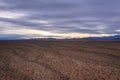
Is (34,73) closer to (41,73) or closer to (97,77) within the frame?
(41,73)

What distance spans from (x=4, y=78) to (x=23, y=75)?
4.71 ft

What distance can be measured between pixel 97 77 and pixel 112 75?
1.49 m

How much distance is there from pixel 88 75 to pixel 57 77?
2.49 metres

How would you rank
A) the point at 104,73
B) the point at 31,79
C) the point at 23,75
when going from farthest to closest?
the point at 104,73, the point at 23,75, the point at 31,79

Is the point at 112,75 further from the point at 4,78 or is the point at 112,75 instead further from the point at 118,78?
the point at 4,78

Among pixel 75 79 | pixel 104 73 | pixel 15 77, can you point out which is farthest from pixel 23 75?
pixel 104 73

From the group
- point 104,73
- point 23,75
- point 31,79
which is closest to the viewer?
point 31,79

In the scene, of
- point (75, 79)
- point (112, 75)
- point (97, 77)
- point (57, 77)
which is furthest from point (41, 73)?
point (112, 75)

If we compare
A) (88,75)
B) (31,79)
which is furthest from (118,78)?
(31,79)

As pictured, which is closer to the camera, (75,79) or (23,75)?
(75,79)

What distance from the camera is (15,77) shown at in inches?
566

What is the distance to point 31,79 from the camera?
13898 mm

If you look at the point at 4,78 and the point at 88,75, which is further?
the point at 88,75

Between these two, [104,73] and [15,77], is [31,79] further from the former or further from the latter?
[104,73]
